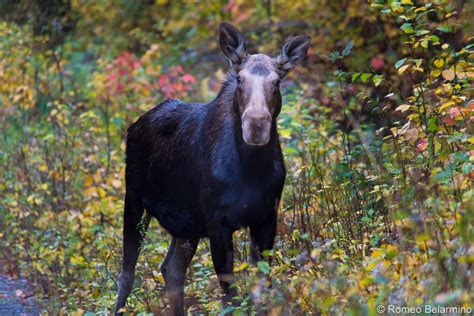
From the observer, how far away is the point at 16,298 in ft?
30.2

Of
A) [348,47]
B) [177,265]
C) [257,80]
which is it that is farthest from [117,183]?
[257,80]

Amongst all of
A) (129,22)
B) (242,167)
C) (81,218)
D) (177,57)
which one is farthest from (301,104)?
(129,22)

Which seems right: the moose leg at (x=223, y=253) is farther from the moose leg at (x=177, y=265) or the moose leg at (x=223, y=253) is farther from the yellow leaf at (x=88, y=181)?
the yellow leaf at (x=88, y=181)

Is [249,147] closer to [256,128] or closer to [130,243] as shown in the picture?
[256,128]

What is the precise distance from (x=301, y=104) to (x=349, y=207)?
456 centimetres

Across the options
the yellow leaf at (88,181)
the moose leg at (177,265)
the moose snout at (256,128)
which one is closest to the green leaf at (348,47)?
the moose snout at (256,128)

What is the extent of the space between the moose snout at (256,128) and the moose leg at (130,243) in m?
2.02

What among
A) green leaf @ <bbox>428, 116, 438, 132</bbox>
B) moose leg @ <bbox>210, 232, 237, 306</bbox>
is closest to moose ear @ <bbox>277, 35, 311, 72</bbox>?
green leaf @ <bbox>428, 116, 438, 132</bbox>

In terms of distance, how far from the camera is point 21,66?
14.9 meters

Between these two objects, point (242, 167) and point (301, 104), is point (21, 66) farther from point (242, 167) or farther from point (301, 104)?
point (242, 167)

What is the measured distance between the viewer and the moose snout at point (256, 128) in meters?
6.45

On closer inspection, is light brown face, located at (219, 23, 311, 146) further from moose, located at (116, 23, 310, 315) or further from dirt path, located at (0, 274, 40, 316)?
dirt path, located at (0, 274, 40, 316)

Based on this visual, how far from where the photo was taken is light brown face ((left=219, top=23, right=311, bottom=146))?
6480mm

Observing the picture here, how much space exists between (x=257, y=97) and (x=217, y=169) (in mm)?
753
